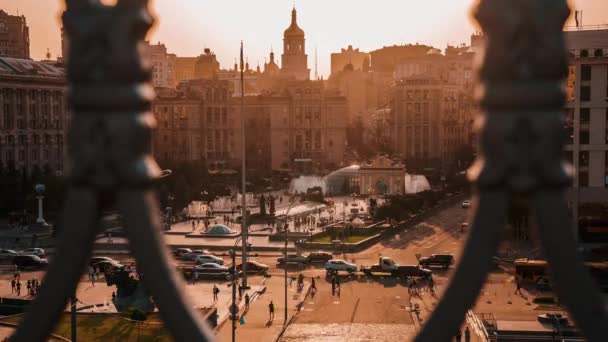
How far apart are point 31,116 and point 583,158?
2299 centimetres

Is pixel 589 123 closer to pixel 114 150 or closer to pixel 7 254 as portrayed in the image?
pixel 7 254

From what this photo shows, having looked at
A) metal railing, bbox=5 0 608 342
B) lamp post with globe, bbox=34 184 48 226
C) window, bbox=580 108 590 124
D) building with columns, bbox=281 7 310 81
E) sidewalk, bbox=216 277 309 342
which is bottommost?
sidewalk, bbox=216 277 309 342

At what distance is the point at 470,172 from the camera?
4.84ft

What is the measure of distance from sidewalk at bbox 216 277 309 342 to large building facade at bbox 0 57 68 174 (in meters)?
18.4

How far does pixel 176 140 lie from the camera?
49.4 m

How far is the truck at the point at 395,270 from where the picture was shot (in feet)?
59.5

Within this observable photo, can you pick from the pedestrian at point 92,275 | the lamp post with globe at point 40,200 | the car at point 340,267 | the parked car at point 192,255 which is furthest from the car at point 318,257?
the lamp post with globe at point 40,200

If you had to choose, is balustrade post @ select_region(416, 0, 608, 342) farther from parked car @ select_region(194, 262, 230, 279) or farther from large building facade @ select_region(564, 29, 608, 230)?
large building facade @ select_region(564, 29, 608, 230)

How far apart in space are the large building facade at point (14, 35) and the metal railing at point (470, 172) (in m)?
62.7

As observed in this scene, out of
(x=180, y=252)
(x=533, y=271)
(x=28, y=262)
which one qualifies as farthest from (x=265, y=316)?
(x=28, y=262)

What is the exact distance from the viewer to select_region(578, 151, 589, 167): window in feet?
72.1

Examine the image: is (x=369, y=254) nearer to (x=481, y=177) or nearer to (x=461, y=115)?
(x=481, y=177)

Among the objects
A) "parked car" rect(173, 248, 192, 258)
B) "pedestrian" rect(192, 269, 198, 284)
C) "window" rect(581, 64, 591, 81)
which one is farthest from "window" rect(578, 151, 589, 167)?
"pedestrian" rect(192, 269, 198, 284)

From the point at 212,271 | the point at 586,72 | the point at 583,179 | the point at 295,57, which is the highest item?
the point at 295,57
